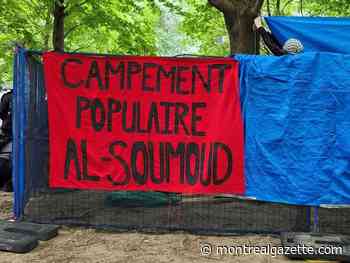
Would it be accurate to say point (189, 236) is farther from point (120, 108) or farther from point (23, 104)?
point (23, 104)

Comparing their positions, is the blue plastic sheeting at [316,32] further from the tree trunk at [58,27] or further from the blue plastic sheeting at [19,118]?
the tree trunk at [58,27]

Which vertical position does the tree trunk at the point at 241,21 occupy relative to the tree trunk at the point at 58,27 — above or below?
below

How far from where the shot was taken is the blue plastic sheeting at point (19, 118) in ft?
20.3

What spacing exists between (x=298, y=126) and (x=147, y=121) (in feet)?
6.34

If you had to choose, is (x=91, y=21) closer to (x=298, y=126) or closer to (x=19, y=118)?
(x=19, y=118)

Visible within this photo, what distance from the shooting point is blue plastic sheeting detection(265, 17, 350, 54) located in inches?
261

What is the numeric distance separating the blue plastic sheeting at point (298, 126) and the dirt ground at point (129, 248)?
83cm

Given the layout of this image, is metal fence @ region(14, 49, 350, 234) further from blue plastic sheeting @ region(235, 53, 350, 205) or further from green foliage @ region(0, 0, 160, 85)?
green foliage @ region(0, 0, 160, 85)

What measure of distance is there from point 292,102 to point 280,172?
0.90m

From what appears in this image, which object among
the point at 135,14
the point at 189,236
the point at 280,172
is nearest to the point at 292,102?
the point at 280,172

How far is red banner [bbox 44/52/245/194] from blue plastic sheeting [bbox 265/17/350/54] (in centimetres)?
134

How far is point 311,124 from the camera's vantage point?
19.0 feet

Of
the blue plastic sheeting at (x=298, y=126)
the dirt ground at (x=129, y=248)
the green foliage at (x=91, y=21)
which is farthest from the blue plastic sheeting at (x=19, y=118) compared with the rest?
the green foliage at (x=91, y=21)

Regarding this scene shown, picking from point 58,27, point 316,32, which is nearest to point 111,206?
point 316,32
